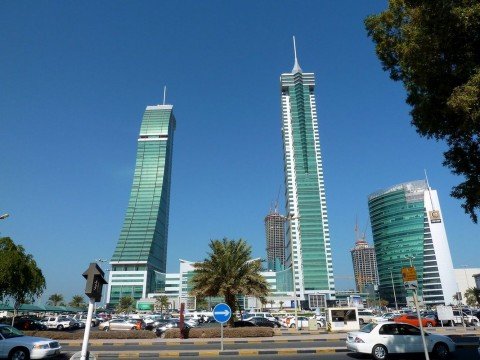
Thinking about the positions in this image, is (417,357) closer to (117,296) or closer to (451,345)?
(451,345)

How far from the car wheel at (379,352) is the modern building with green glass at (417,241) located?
15685 cm

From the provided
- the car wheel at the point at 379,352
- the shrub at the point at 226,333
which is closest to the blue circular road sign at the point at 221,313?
the car wheel at the point at 379,352

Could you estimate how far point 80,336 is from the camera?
24250 millimetres

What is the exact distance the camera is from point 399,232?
16550 cm

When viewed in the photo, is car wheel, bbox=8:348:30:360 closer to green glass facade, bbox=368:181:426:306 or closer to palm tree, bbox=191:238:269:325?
palm tree, bbox=191:238:269:325

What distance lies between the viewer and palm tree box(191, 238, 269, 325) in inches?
1264

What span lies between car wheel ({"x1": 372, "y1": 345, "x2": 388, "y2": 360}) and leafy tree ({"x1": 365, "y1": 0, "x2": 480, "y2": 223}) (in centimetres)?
639

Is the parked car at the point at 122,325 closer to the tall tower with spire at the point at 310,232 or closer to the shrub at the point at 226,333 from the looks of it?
the shrub at the point at 226,333

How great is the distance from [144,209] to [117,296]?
1903 inches

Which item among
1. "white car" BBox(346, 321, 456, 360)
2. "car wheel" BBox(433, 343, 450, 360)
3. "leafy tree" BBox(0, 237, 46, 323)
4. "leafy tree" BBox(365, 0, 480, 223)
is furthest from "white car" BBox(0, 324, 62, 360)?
"leafy tree" BBox(0, 237, 46, 323)

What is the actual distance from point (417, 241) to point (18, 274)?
163017mm

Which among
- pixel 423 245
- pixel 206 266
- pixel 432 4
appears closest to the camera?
pixel 432 4

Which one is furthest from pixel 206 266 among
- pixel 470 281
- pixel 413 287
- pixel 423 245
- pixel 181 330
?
pixel 470 281

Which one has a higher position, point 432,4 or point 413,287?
point 432,4
